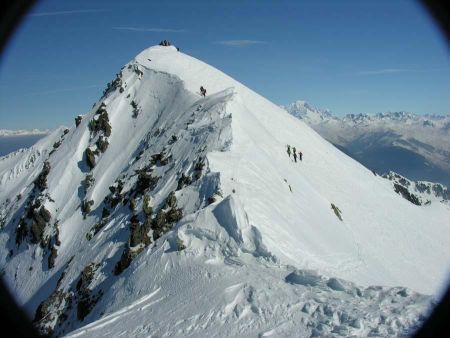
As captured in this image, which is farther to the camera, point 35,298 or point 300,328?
point 35,298

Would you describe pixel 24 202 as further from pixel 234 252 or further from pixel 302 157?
pixel 234 252

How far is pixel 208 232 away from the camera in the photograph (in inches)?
648

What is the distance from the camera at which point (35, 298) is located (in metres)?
28.9

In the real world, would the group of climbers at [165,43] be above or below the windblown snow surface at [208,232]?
above

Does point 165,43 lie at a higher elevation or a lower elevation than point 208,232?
higher

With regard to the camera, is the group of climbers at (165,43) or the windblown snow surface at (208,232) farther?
the group of climbers at (165,43)

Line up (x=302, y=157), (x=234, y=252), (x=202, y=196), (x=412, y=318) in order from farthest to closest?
(x=302, y=157) < (x=202, y=196) < (x=234, y=252) < (x=412, y=318)

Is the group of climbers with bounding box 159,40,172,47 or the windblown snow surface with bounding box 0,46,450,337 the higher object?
the group of climbers with bounding box 159,40,172,47

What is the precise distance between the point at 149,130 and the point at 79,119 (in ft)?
60.4

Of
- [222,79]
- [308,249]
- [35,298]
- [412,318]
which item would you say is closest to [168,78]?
[222,79]

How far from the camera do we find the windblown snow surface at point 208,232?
38.1 ft

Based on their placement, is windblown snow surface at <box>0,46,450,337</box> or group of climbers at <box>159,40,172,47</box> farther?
group of climbers at <box>159,40,172,47</box>

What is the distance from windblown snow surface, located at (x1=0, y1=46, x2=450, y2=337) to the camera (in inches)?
458

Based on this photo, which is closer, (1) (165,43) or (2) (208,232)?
(2) (208,232)
